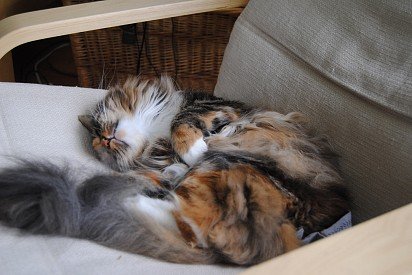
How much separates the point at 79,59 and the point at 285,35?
3.32 ft

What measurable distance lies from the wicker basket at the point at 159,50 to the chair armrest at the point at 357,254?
53.5 inches

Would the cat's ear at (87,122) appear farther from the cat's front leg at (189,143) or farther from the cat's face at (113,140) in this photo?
the cat's front leg at (189,143)

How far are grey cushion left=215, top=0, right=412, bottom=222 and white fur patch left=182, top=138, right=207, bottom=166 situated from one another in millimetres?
241

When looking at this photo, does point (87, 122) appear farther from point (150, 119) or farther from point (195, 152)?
point (195, 152)

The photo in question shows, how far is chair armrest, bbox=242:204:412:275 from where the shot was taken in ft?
1.92

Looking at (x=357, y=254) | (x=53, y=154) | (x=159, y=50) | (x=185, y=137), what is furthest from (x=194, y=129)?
(x=159, y=50)

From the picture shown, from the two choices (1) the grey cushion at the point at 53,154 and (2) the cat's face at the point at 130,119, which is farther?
(2) the cat's face at the point at 130,119

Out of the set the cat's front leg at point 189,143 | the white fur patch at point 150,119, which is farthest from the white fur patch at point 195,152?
the white fur patch at point 150,119

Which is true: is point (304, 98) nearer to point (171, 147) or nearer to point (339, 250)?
point (171, 147)

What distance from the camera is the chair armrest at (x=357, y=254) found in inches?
23.0

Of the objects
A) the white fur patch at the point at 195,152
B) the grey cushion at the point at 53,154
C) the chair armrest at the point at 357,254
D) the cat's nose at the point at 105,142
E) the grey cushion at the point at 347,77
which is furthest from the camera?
the cat's nose at the point at 105,142

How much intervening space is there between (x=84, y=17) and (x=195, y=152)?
478 mm

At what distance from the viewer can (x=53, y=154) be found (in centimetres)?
118

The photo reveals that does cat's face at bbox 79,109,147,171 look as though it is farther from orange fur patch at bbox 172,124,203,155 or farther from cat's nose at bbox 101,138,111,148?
orange fur patch at bbox 172,124,203,155
